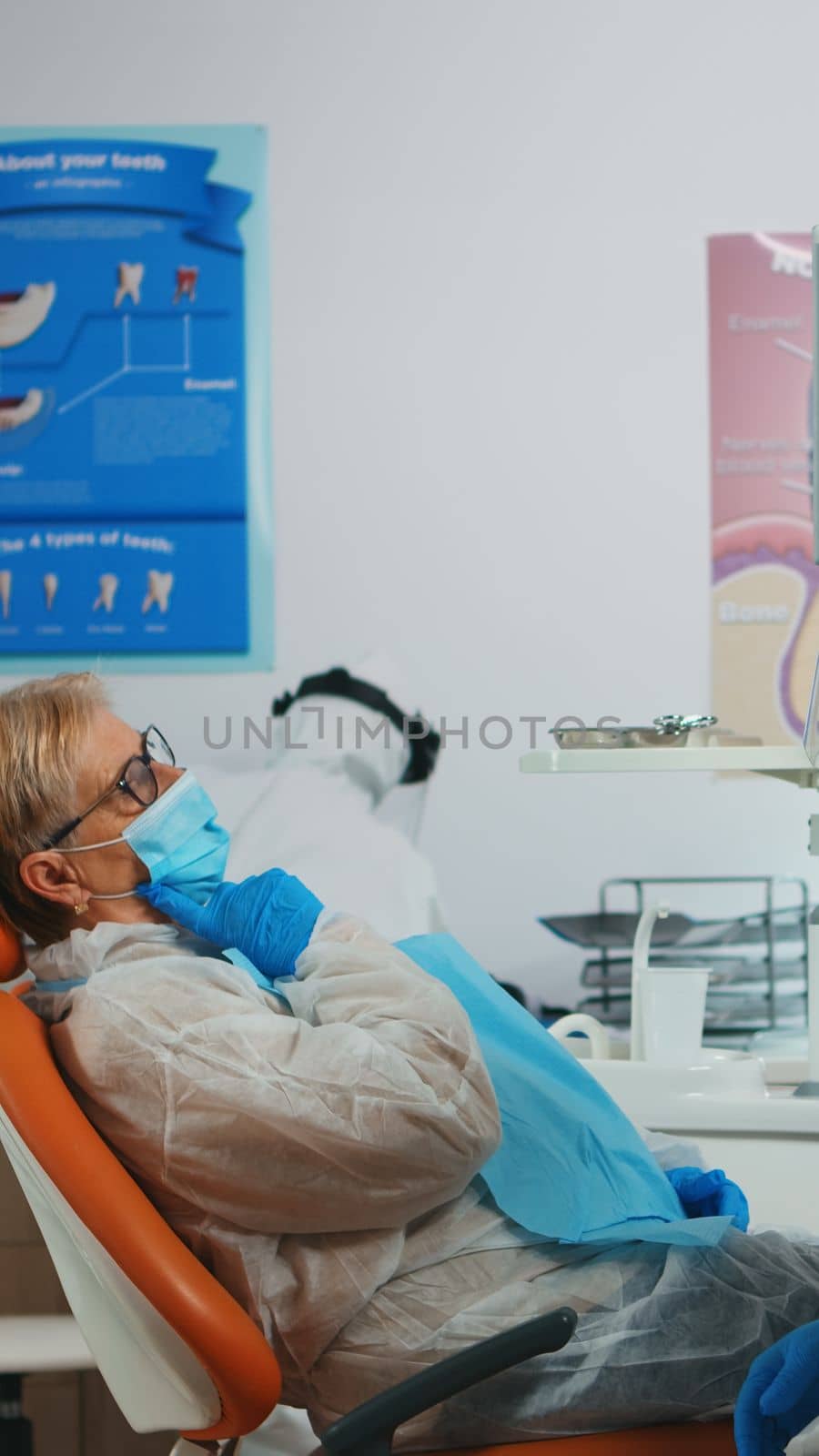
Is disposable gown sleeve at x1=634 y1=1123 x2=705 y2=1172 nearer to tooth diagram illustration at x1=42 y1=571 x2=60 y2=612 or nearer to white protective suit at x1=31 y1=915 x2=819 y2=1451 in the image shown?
white protective suit at x1=31 y1=915 x2=819 y2=1451

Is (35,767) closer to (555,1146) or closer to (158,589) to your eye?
(555,1146)

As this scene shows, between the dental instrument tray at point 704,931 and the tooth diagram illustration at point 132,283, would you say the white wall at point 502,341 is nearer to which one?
the dental instrument tray at point 704,931

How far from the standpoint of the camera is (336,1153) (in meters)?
0.95

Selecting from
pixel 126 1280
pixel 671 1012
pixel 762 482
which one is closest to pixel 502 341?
pixel 762 482

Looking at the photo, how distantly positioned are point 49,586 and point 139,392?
0.39 m

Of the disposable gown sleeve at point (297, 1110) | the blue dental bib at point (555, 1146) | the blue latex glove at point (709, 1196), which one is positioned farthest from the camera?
the blue latex glove at point (709, 1196)

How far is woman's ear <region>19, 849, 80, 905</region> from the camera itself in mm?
1143

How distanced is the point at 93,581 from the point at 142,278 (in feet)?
1.82

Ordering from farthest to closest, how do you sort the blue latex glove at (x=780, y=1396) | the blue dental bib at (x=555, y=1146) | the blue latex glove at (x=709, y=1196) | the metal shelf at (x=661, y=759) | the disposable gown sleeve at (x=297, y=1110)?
the metal shelf at (x=661, y=759) < the blue latex glove at (x=709, y=1196) < the blue dental bib at (x=555, y=1146) < the disposable gown sleeve at (x=297, y=1110) < the blue latex glove at (x=780, y=1396)

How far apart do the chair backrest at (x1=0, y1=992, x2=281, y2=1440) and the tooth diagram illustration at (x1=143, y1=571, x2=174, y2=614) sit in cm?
149

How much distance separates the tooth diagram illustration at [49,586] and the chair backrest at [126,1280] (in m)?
1.53

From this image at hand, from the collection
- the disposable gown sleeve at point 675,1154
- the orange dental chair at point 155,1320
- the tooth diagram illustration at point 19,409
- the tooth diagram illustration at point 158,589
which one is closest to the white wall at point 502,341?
the tooth diagram illustration at point 158,589

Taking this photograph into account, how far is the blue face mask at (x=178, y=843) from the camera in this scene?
3.82 ft

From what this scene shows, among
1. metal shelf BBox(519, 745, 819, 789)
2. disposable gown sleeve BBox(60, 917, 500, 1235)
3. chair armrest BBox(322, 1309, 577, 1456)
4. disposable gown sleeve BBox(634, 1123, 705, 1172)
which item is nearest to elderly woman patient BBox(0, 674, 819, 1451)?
disposable gown sleeve BBox(60, 917, 500, 1235)
